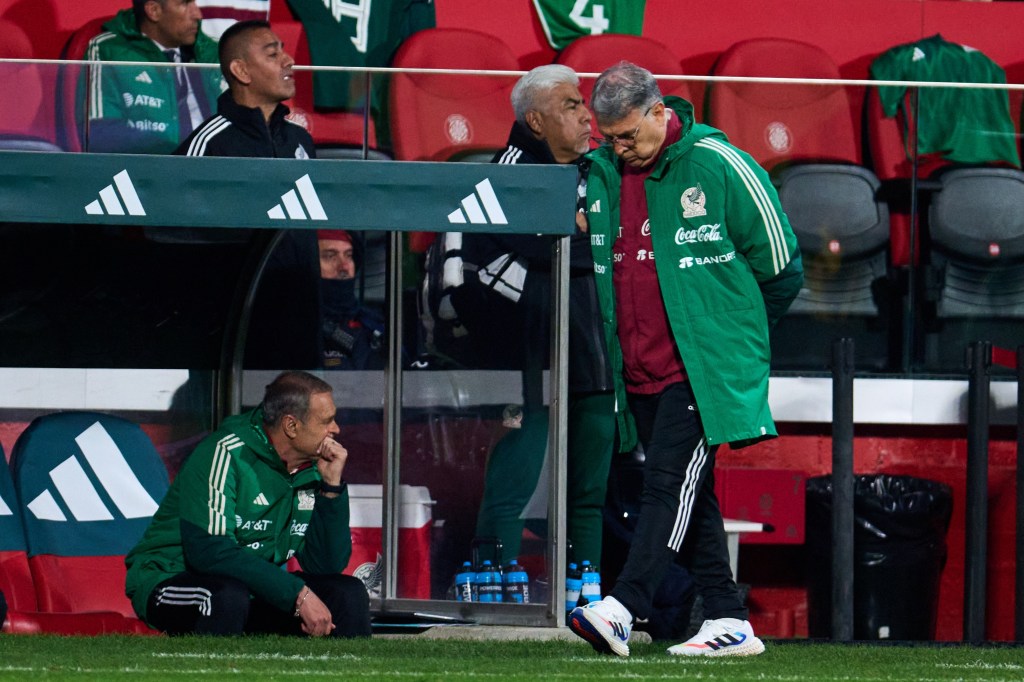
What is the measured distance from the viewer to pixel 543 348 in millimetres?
6195

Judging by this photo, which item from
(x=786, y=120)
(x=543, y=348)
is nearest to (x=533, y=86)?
(x=543, y=348)

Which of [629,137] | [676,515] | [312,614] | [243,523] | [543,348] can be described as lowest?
[312,614]

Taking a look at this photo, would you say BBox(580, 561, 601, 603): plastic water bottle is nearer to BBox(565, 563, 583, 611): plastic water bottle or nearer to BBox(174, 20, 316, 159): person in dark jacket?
BBox(565, 563, 583, 611): plastic water bottle

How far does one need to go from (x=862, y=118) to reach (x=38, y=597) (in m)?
3.70

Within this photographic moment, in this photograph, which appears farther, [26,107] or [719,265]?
[26,107]

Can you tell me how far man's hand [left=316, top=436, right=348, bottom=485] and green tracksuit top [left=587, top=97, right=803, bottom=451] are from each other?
1.34 metres

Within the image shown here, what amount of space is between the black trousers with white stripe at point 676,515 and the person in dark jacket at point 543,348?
123cm

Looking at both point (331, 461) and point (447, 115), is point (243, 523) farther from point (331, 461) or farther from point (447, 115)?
point (447, 115)

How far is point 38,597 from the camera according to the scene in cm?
642

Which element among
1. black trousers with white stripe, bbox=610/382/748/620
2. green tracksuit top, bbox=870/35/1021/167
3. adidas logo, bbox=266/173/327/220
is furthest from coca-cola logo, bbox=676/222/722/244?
green tracksuit top, bbox=870/35/1021/167

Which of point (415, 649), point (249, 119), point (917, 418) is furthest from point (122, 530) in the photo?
point (917, 418)

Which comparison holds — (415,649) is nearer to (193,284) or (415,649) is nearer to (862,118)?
(193,284)

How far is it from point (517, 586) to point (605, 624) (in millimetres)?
1566

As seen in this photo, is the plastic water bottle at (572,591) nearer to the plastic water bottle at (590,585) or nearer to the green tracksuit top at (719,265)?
the plastic water bottle at (590,585)
